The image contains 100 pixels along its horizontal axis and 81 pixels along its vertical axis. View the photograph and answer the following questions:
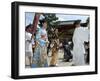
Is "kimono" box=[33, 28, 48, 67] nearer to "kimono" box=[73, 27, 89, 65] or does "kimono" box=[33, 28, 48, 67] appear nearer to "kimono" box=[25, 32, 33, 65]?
"kimono" box=[25, 32, 33, 65]

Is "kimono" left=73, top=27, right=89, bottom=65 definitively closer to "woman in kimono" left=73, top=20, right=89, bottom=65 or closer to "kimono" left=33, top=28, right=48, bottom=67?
"woman in kimono" left=73, top=20, right=89, bottom=65

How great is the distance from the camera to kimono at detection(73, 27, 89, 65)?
1562 mm

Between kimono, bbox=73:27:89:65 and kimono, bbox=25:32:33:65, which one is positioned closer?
kimono, bbox=25:32:33:65

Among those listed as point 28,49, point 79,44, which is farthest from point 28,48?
point 79,44

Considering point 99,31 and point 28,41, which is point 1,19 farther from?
point 99,31

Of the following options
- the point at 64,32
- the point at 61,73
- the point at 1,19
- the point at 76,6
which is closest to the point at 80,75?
the point at 61,73

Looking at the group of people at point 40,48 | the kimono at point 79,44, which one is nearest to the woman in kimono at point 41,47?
the group of people at point 40,48

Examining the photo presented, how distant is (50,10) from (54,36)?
0.13 m

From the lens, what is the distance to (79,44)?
5.17 ft

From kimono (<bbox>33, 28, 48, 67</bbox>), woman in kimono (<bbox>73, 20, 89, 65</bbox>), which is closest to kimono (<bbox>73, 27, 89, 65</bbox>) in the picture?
woman in kimono (<bbox>73, 20, 89, 65</bbox>)

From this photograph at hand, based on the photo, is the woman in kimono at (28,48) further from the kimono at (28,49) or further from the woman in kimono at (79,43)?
the woman in kimono at (79,43)

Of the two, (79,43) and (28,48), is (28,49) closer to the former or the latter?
(28,48)

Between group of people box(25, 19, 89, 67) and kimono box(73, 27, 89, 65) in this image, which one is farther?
kimono box(73, 27, 89, 65)

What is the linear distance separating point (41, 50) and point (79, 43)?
22 cm
